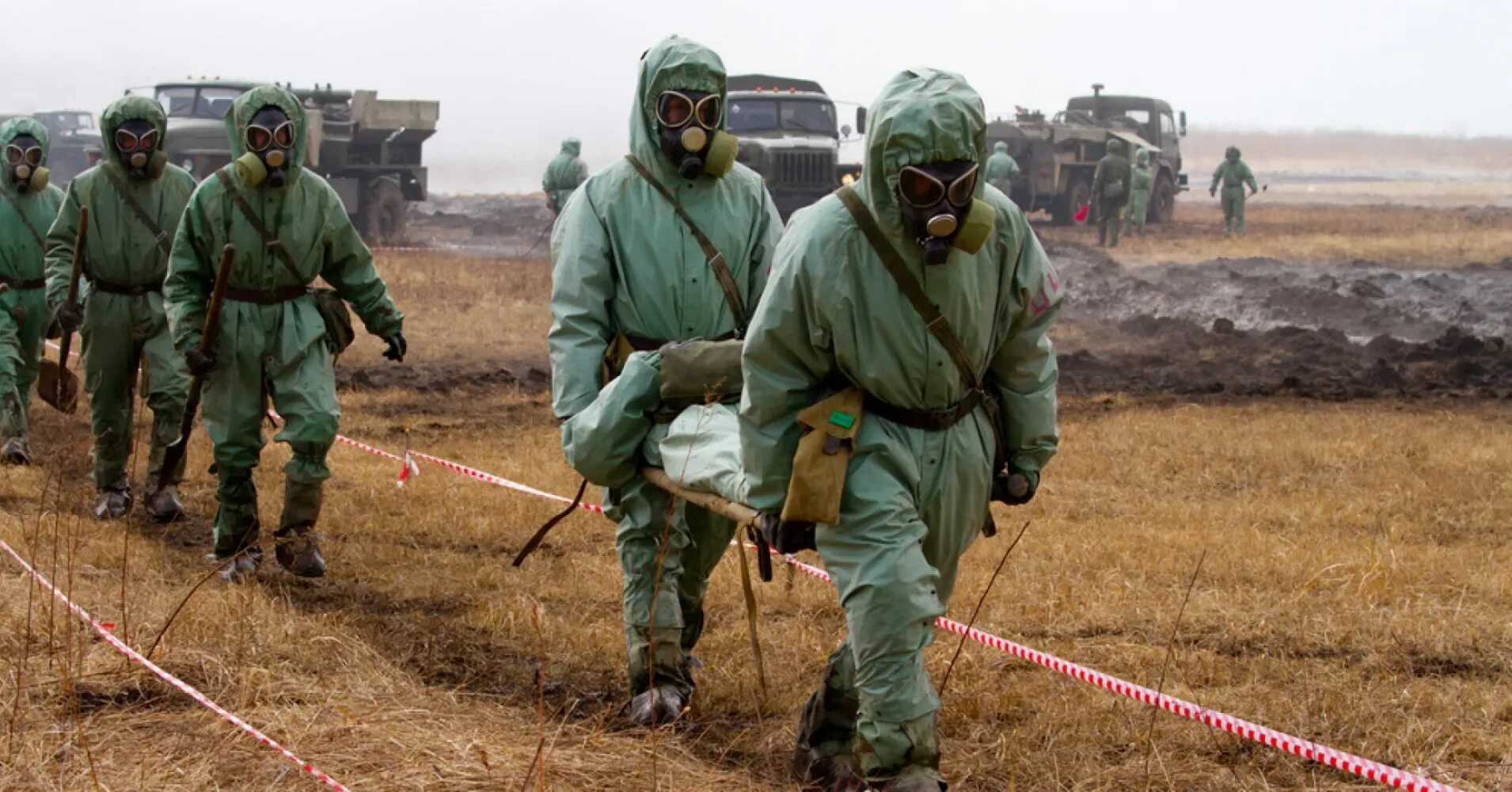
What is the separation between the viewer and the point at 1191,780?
4.76 meters

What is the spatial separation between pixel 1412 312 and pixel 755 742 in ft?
46.0

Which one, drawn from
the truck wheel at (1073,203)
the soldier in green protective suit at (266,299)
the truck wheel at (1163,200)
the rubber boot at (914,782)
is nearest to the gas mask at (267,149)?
the soldier in green protective suit at (266,299)

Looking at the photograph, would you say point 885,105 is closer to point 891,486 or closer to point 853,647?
point 891,486

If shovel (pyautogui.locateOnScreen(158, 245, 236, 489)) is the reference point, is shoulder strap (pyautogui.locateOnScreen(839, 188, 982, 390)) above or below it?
above

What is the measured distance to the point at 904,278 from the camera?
4.08 metres

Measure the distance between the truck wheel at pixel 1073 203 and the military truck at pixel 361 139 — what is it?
10.6 m

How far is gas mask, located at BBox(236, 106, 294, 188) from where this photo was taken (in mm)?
7035

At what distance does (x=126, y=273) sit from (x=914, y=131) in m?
5.63

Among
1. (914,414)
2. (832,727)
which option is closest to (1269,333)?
(832,727)

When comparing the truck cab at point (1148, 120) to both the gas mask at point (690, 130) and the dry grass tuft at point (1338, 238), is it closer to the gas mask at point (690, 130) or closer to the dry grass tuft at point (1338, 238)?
the dry grass tuft at point (1338, 238)

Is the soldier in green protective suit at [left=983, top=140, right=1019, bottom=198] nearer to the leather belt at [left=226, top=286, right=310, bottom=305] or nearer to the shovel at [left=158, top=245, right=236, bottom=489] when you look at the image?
the shovel at [left=158, top=245, right=236, bottom=489]

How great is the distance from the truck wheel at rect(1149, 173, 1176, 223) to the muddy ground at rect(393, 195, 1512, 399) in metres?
7.86

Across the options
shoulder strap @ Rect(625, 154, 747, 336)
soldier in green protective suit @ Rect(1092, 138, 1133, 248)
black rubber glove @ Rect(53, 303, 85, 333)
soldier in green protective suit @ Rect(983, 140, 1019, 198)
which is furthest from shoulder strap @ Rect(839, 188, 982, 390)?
soldier in green protective suit @ Rect(1092, 138, 1133, 248)

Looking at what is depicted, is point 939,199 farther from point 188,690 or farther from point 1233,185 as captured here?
point 1233,185
